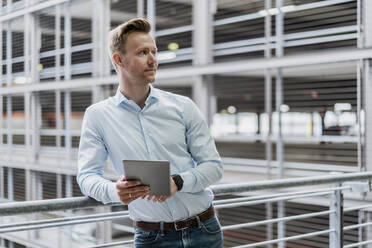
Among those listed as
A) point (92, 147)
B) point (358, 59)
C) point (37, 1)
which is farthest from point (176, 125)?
point (37, 1)

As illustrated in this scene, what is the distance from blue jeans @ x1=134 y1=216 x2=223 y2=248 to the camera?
1074mm

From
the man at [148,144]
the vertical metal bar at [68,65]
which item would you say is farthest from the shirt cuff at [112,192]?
the vertical metal bar at [68,65]

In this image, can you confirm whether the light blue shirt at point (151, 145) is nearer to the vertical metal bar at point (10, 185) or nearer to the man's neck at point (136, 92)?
the man's neck at point (136, 92)

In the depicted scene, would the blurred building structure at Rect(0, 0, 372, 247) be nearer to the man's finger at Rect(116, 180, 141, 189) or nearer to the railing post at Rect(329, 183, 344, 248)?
the railing post at Rect(329, 183, 344, 248)

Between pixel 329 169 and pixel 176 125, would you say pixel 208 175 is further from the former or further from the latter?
pixel 329 169

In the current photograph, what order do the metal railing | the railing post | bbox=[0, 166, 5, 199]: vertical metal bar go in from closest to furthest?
the metal railing, the railing post, bbox=[0, 166, 5, 199]: vertical metal bar

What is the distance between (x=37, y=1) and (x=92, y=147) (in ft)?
27.8

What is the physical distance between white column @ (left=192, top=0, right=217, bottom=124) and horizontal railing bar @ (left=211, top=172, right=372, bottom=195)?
3637 mm

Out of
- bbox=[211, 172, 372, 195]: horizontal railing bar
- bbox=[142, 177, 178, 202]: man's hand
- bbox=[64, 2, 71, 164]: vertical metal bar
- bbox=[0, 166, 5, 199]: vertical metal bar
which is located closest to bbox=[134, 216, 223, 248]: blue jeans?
bbox=[142, 177, 178, 202]: man's hand

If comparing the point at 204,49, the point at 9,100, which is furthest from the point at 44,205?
the point at 9,100

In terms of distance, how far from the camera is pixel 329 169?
4746 mm

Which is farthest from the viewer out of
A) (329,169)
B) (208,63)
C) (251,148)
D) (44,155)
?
(44,155)

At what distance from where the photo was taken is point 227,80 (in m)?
7.10

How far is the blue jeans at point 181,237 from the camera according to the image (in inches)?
42.3
